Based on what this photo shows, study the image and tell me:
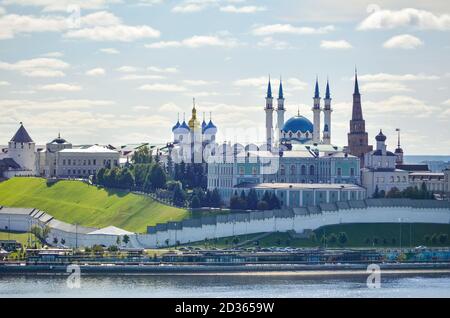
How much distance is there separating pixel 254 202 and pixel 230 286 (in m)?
20.6

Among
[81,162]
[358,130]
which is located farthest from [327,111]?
[81,162]

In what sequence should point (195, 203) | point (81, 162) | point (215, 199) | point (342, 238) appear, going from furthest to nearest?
point (81, 162), point (215, 199), point (195, 203), point (342, 238)

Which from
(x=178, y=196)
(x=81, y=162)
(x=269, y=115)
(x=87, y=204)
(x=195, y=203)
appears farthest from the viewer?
(x=81, y=162)

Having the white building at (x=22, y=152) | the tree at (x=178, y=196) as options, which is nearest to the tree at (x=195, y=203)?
the tree at (x=178, y=196)

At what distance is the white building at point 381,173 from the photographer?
71250mm

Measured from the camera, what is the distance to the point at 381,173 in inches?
2830

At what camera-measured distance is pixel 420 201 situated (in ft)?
196

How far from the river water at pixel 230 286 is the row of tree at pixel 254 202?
49.6 feet

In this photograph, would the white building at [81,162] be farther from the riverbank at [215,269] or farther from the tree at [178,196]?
the riverbank at [215,269]

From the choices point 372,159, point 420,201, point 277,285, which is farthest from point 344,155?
point 277,285

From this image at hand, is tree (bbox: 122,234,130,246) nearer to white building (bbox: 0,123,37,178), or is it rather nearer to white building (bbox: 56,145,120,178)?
white building (bbox: 56,145,120,178)

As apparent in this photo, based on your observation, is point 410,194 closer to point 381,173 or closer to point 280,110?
point 381,173

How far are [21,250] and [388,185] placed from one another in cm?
2455

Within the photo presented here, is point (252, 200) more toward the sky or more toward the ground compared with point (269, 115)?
more toward the ground
